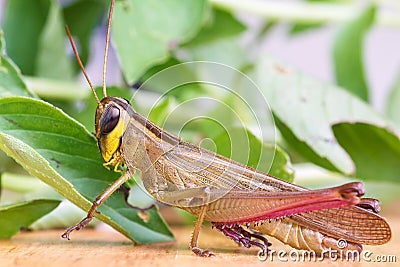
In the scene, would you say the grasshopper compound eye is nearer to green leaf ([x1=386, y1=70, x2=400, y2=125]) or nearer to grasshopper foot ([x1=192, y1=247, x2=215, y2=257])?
grasshopper foot ([x1=192, y1=247, x2=215, y2=257])

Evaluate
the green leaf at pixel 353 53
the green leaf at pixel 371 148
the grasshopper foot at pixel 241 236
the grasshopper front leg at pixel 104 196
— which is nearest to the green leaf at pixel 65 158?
the grasshopper front leg at pixel 104 196

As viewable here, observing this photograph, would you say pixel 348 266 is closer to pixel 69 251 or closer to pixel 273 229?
pixel 273 229

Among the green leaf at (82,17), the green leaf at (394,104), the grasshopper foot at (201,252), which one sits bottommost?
the grasshopper foot at (201,252)

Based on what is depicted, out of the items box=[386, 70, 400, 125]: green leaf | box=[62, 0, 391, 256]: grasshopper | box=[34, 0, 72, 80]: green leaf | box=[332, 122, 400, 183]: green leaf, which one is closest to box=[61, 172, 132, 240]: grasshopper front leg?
box=[62, 0, 391, 256]: grasshopper

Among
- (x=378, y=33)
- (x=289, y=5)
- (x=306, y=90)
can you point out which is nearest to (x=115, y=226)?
(x=306, y=90)

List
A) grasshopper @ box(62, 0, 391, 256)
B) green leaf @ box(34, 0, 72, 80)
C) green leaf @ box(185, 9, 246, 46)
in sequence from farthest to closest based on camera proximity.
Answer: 1. green leaf @ box(185, 9, 246, 46)
2. green leaf @ box(34, 0, 72, 80)
3. grasshopper @ box(62, 0, 391, 256)

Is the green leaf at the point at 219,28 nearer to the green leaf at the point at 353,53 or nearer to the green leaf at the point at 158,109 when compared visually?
the green leaf at the point at 353,53
